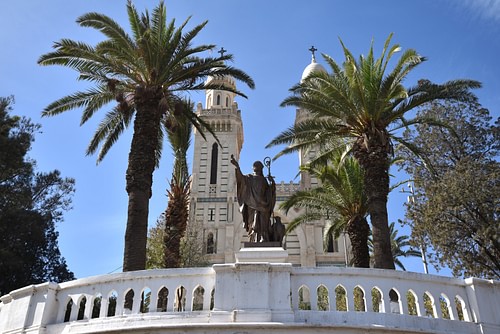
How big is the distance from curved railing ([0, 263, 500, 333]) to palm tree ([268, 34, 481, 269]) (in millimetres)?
4374

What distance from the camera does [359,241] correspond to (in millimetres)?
17859

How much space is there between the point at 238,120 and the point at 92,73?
32820 millimetres

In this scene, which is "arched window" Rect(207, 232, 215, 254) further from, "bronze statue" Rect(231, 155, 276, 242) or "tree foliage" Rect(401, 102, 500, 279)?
"bronze statue" Rect(231, 155, 276, 242)

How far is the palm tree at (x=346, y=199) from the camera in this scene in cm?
1789

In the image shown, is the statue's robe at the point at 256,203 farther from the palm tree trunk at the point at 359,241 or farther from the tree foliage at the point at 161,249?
the tree foliage at the point at 161,249

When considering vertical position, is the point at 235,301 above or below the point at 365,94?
below

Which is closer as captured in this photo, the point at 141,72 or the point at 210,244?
the point at 141,72

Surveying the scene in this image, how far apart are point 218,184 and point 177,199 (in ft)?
87.3

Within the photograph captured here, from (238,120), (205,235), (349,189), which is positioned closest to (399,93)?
(349,189)

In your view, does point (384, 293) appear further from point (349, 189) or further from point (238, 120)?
point (238, 120)

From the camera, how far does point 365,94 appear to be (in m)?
14.0

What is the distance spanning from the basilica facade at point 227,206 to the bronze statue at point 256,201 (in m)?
28.6

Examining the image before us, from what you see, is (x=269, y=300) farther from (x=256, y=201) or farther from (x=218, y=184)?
(x=218, y=184)

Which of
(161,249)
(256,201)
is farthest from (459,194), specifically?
(161,249)
